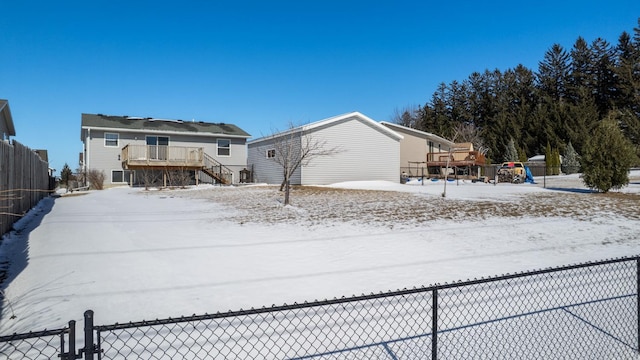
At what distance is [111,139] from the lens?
25.7 meters

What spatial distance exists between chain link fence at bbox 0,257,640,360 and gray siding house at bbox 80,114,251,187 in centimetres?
2116

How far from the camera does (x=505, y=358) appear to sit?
3.32 meters

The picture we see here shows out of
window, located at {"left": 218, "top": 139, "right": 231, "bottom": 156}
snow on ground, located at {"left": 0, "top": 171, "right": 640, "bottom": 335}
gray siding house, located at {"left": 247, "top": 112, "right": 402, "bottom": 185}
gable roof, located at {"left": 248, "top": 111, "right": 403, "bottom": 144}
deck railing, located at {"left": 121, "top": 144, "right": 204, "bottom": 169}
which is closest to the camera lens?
snow on ground, located at {"left": 0, "top": 171, "right": 640, "bottom": 335}

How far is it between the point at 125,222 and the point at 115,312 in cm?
658

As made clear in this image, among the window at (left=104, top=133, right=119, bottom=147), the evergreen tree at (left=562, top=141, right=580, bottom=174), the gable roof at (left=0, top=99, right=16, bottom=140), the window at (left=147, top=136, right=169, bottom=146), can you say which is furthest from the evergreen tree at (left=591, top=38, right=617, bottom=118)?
the gable roof at (left=0, top=99, right=16, bottom=140)

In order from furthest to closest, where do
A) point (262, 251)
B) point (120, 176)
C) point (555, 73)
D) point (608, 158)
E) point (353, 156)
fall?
1. point (555, 73)
2. point (120, 176)
3. point (353, 156)
4. point (608, 158)
5. point (262, 251)

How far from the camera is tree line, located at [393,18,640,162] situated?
42.3 m

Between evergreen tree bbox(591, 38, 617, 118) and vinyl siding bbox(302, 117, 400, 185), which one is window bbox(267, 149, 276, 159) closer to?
vinyl siding bbox(302, 117, 400, 185)

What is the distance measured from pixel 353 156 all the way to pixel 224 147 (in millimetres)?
11493

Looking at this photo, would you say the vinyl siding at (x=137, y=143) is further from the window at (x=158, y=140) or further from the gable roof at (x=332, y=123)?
the gable roof at (x=332, y=123)

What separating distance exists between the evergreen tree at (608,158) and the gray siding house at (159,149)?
838 inches

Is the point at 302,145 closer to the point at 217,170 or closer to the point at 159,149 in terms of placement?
the point at 159,149

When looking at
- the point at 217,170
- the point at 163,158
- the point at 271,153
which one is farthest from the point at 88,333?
the point at 217,170

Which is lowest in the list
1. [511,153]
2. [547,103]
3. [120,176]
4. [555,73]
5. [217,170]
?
[120,176]
